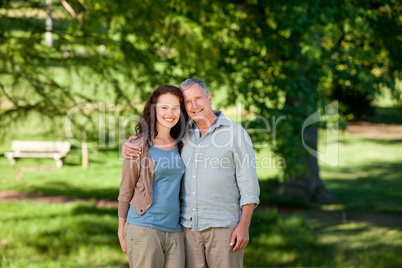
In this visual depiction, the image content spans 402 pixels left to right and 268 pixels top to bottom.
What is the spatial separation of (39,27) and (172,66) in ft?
6.28

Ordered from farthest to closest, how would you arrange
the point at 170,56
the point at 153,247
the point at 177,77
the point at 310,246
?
1. the point at 310,246
2. the point at 170,56
3. the point at 177,77
4. the point at 153,247

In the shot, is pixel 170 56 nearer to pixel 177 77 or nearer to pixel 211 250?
pixel 177 77

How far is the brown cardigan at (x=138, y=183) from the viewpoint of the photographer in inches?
99.7

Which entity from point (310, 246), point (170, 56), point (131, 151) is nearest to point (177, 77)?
point (170, 56)

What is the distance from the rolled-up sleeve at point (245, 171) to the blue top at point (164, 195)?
1.09 feet

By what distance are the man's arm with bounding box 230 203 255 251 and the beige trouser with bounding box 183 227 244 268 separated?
0.11 ft

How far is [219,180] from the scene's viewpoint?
260 cm

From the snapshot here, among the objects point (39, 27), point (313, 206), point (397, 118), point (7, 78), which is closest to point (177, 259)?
point (39, 27)

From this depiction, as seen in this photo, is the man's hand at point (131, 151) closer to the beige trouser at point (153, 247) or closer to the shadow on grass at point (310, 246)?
the beige trouser at point (153, 247)

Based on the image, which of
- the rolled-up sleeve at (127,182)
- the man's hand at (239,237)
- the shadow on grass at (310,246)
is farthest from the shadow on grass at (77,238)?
the man's hand at (239,237)

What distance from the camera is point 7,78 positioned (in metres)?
7.24

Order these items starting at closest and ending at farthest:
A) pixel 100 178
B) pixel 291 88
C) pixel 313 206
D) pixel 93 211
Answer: pixel 291 88, pixel 93 211, pixel 313 206, pixel 100 178

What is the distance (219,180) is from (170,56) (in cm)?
422

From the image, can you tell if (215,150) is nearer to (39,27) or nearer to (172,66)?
(172,66)
